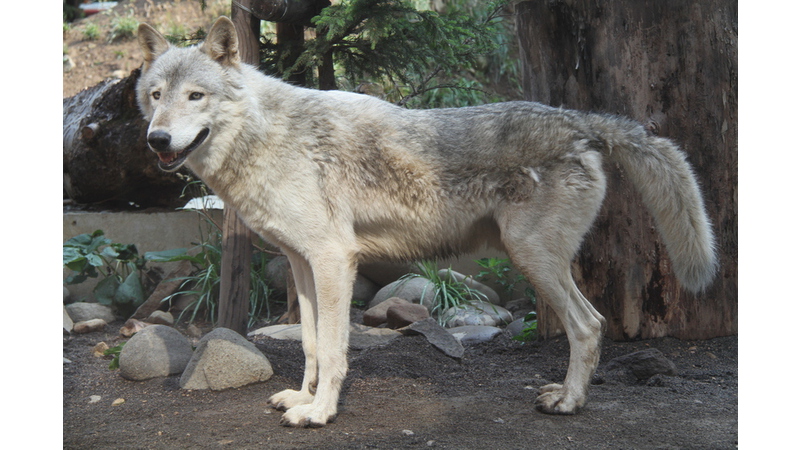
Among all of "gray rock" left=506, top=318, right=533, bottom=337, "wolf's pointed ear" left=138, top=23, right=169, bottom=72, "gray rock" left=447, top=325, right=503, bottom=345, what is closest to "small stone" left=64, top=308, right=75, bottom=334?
"wolf's pointed ear" left=138, top=23, right=169, bottom=72

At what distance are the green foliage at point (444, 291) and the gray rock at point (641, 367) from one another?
6.88 ft

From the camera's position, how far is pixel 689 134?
4137mm

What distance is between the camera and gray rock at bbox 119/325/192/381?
13.5 ft

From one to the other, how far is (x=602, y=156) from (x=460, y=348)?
5.86 feet

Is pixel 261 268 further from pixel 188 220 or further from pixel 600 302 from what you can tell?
pixel 600 302

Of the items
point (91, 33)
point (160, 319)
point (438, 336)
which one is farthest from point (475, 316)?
point (91, 33)

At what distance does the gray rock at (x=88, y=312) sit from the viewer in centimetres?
591

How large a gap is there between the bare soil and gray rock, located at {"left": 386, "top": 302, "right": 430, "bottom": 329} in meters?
0.45

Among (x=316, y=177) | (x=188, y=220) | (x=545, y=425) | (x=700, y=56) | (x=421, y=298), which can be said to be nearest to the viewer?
(x=545, y=425)

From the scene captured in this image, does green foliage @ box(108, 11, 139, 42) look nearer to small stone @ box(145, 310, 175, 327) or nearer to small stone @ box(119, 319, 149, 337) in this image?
small stone @ box(145, 310, 175, 327)

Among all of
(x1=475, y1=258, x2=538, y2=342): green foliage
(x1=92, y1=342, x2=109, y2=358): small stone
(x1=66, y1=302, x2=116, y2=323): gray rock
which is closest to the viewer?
(x1=92, y1=342, x2=109, y2=358): small stone

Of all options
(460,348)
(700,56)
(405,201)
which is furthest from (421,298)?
(700,56)

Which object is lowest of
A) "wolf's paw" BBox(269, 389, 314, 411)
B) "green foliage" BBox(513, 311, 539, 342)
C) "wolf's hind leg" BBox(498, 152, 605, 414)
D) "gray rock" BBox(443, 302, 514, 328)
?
"gray rock" BBox(443, 302, 514, 328)

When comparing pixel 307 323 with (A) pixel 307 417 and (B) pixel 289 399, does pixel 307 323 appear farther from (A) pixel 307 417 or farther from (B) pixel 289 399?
(A) pixel 307 417
